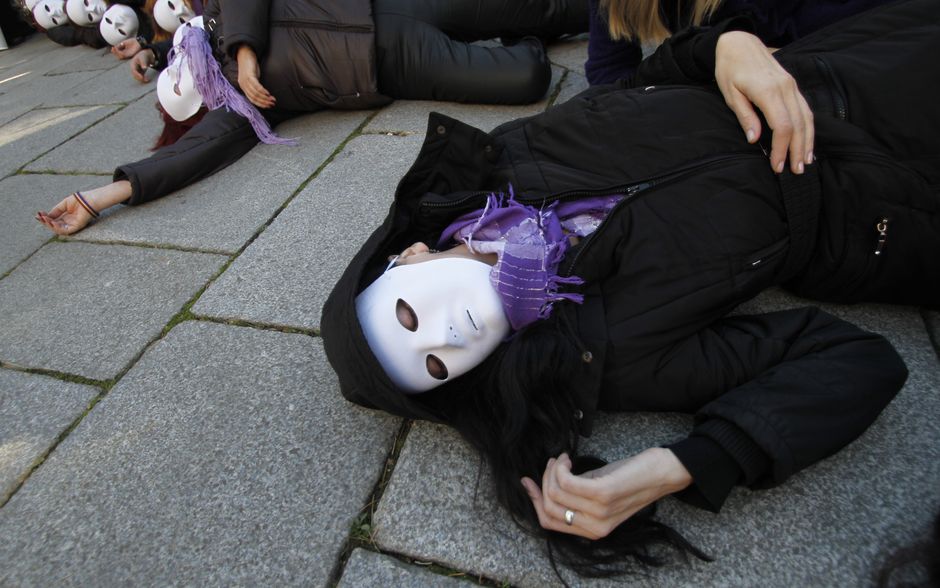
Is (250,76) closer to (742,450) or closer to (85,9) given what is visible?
(742,450)

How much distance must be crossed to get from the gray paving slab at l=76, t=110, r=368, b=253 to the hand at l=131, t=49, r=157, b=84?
1.46m

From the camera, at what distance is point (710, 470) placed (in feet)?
3.74

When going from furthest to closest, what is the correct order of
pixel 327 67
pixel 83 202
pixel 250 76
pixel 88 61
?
pixel 88 61
pixel 327 67
pixel 250 76
pixel 83 202

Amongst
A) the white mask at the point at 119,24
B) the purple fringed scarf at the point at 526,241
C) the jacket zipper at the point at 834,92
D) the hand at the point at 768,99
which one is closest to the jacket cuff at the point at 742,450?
the purple fringed scarf at the point at 526,241

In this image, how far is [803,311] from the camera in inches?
55.6

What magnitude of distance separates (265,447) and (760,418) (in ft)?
3.83

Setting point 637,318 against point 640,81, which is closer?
point 637,318

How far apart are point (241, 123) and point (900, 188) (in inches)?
108

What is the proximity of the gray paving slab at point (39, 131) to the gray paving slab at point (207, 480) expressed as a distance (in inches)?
99.5

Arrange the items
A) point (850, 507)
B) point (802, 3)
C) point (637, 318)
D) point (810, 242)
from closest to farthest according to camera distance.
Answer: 1. point (850, 507)
2. point (637, 318)
3. point (810, 242)
4. point (802, 3)

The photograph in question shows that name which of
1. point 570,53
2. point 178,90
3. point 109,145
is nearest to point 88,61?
point 109,145

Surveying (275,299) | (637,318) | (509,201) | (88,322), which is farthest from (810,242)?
(88,322)

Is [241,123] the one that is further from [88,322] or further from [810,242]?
[810,242]

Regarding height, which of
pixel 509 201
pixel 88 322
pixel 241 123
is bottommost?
pixel 88 322
